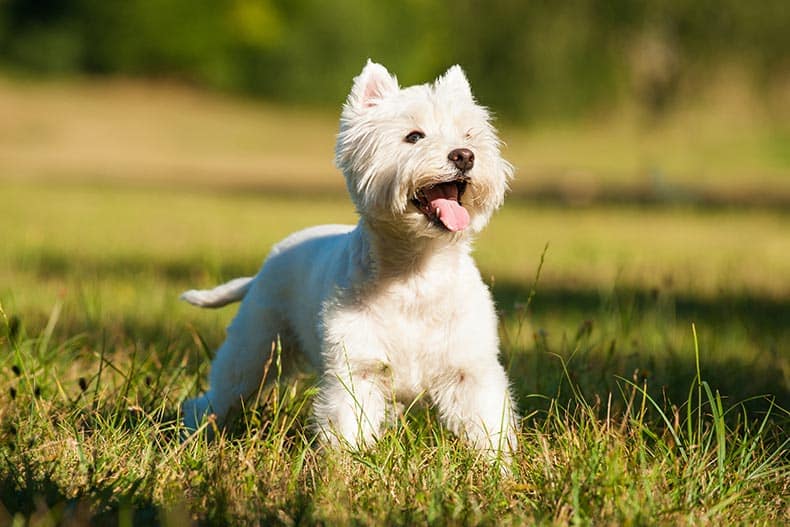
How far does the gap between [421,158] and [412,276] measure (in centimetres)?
46

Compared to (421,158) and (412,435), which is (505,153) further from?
(412,435)

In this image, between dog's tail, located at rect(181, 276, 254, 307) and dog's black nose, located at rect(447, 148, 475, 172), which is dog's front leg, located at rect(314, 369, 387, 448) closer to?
dog's black nose, located at rect(447, 148, 475, 172)

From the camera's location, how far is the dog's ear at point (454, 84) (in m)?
4.17

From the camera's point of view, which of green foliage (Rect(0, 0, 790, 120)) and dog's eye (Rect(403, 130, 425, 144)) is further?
green foliage (Rect(0, 0, 790, 120))

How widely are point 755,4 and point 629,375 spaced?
1563 cm

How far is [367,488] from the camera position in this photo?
11.1 ft

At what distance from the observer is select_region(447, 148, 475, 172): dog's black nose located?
3.84m

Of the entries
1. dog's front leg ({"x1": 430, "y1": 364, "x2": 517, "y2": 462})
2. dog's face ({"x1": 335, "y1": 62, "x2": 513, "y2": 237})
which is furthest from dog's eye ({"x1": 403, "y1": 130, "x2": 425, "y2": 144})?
dog's front leg ({"x1": 430, "y1": 364, "x2": 517, "y2": 462})

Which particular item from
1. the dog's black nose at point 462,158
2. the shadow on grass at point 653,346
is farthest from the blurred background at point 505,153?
the dog's black nose at point 462,158

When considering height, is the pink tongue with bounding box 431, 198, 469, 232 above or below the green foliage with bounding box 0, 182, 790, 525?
above

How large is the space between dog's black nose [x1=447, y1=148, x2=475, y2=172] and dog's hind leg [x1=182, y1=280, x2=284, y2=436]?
3.76 feet

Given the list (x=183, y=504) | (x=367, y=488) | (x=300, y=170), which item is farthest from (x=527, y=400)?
(x=300, y=170)

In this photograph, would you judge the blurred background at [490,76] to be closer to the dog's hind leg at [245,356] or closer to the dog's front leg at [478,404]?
the dog's hind leg at [245,356]

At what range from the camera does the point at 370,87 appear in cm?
421
